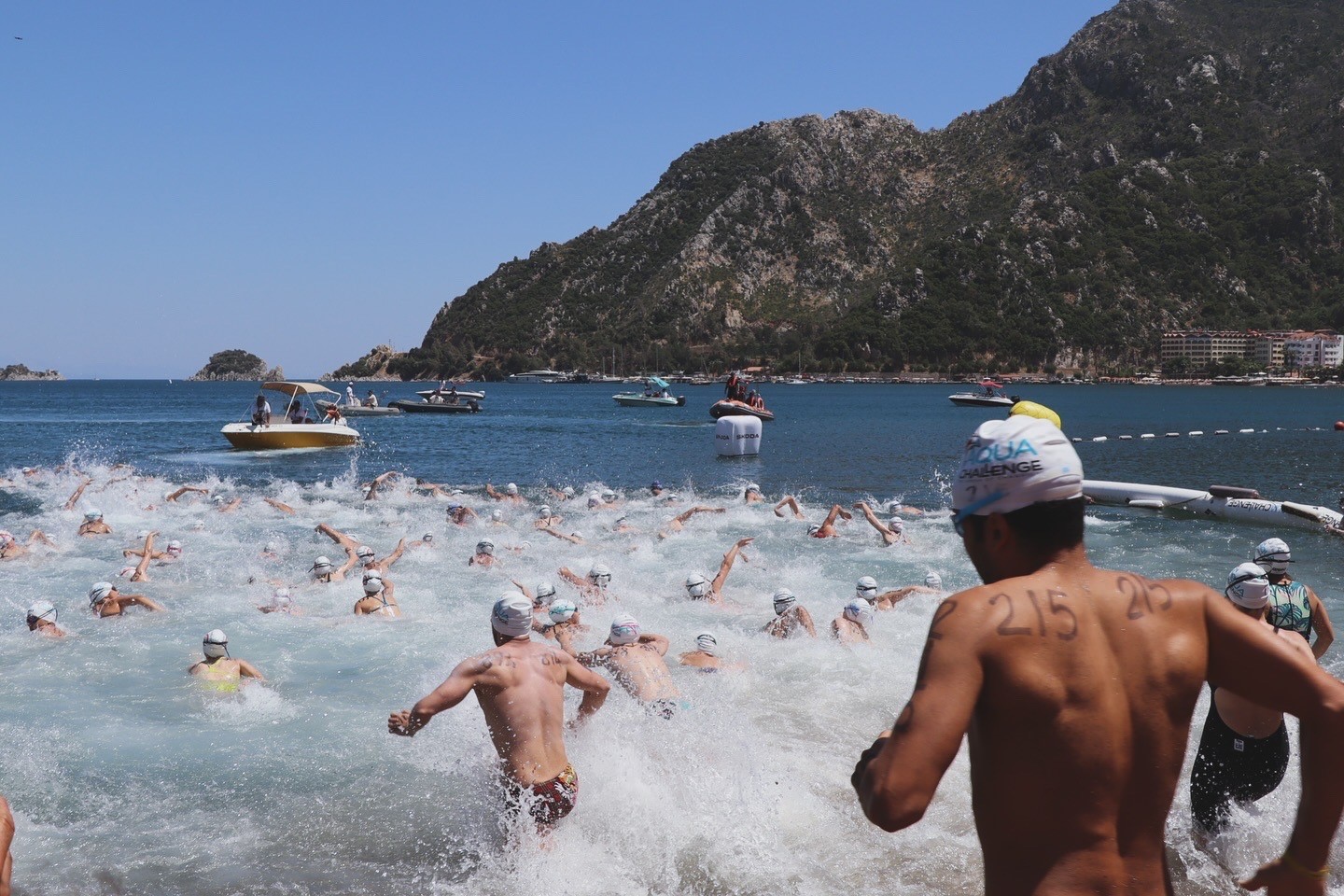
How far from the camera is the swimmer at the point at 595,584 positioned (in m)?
13.0

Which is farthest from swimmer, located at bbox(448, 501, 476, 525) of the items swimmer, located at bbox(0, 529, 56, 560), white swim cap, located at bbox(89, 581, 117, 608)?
white swim cap, located at bbox(89, 581, 117, 608)

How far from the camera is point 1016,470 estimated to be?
212 centimetres

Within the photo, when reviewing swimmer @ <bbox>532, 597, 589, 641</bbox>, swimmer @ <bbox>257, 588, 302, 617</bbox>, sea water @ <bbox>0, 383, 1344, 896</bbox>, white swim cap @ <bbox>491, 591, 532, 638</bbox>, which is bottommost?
sea water @ <bbox>0, 383, 1344, 896</bbox>

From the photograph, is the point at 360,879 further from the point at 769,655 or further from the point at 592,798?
the point at 769,655

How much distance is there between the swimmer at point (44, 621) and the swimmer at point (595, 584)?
19.8 feet

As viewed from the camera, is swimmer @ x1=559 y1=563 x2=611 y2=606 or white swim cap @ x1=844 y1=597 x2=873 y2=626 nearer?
white swim cap @ x1=844 y1=597 x2=873 y2=626

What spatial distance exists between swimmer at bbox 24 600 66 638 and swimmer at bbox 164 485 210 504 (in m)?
12.3

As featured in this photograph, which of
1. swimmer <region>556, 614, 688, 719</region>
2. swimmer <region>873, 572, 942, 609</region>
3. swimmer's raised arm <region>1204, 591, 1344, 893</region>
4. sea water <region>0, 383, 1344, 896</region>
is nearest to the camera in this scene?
swimmer's raised arm <region>1204, 591, 1344, 893</region>

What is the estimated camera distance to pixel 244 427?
41.9 meters

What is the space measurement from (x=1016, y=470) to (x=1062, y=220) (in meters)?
167

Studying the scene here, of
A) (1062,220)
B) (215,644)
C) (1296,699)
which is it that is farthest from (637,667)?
(1062,220)

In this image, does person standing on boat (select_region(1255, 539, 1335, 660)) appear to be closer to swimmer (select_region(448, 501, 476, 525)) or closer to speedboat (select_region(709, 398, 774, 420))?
swimmer (select_region(448, 501, 476, 525))

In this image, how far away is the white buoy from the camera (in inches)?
1677

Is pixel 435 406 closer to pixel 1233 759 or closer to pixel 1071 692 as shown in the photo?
pixel 1233 759
